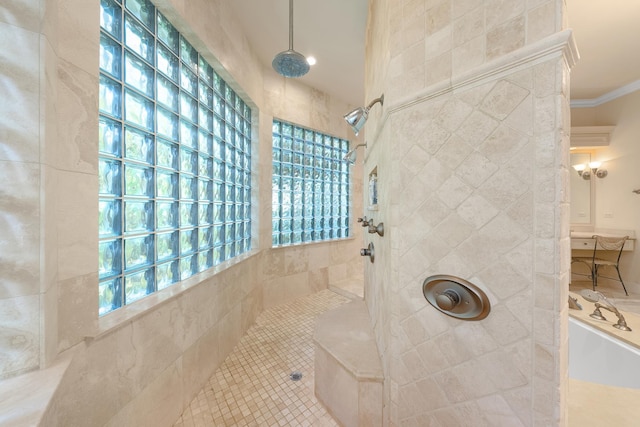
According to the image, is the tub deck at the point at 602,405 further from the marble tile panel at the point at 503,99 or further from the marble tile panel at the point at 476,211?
the marble tile panel at the point at 503,99

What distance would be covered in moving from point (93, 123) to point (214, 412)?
4.93 feet

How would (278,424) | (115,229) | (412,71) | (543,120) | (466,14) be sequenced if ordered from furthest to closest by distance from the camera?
(278,424) < (115,229) < (412,71) < (466,14) < (543,120)

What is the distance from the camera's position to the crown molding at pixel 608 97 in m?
2.74

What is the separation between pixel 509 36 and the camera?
0.68m

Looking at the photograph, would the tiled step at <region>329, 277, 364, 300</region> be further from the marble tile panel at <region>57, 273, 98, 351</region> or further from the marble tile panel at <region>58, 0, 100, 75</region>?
the marble tile panel at <region>58, 0, 100, 75</region>

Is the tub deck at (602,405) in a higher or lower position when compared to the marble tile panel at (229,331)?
higher

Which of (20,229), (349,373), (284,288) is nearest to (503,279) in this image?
(349,373)

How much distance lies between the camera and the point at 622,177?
2.82 metres

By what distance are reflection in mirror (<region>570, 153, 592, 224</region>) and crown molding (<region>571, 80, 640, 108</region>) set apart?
0.69 m

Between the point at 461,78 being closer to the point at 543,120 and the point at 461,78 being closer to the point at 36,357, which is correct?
the point at 543,120

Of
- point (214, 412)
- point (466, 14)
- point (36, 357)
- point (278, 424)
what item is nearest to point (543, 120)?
point (466, 14)

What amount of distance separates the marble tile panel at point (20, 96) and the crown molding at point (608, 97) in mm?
5102

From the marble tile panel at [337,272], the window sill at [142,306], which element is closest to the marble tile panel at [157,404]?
the window sill at [142,306]

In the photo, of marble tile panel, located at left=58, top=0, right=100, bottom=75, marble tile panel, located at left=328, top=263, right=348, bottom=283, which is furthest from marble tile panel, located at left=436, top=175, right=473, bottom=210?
marble tile panel, located at left=328, top=263, right=348, bottom=283
